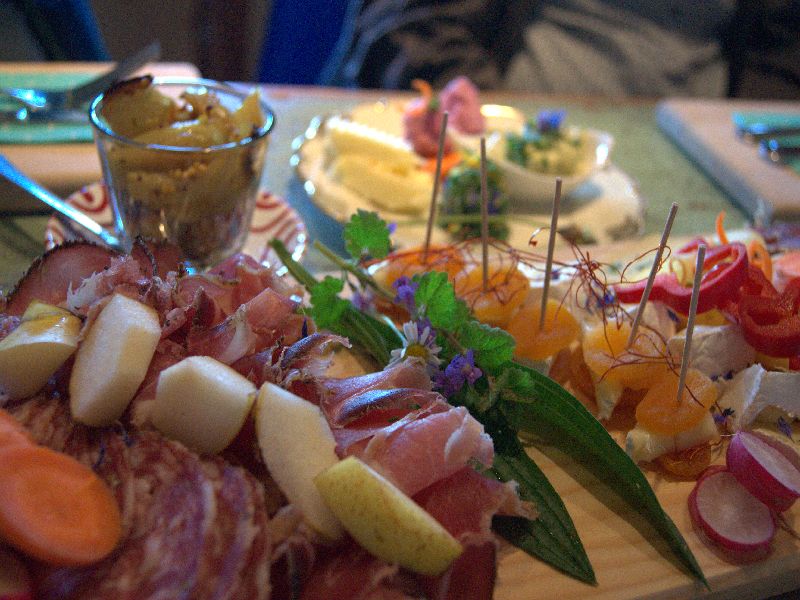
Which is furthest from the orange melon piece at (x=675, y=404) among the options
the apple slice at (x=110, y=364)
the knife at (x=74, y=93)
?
the knife at (x=74, y=93)

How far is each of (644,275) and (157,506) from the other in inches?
42.4

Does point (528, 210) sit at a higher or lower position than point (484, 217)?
lower

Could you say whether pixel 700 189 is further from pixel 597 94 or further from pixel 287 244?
pixel 287 244

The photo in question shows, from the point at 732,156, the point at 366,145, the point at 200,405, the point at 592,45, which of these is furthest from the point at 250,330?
the point at 592,45

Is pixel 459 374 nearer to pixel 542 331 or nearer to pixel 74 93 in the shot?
pixel 542 331

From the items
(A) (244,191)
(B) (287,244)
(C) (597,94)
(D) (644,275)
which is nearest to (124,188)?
(A) (244,191)

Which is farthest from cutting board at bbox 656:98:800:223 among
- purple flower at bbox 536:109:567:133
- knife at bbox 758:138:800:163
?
purple flower at bbox 536:109:567:133

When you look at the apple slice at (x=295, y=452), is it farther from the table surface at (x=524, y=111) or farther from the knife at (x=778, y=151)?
the knife at (x=778, y=151)

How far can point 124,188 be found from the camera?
1437 mm

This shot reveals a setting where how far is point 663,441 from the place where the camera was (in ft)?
3.77

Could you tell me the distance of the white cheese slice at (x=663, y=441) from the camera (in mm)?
1149

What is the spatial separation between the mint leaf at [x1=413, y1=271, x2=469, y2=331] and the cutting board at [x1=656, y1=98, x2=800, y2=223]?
141cm

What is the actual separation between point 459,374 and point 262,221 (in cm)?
92

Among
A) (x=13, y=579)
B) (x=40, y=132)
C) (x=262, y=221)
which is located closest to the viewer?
(x=13, y=579)
